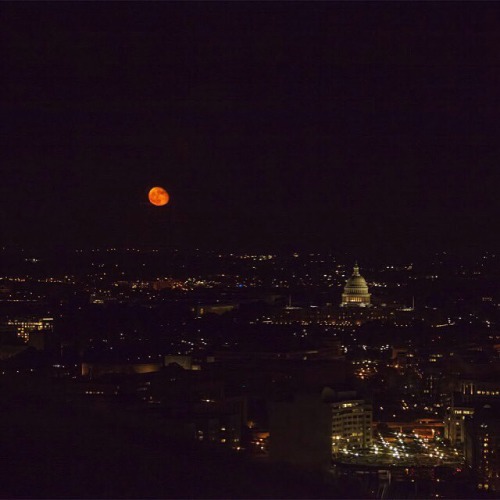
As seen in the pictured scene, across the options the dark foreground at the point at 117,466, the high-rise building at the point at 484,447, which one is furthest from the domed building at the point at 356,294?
the dark foreground at the point at 117,466

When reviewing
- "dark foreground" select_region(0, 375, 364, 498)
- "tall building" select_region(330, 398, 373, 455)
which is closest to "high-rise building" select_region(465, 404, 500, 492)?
"tall building" select_region(330, 398, 373, 455)

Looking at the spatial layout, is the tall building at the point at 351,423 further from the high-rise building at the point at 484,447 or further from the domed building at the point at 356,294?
the domed building at the point at 356,294

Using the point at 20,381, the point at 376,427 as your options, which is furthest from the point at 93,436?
the point at 376,427

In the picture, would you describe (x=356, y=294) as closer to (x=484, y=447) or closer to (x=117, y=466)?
(x=484, y=447)

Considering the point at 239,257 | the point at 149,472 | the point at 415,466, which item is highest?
the point at 239,257

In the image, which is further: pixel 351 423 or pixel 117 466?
pixel 351 423

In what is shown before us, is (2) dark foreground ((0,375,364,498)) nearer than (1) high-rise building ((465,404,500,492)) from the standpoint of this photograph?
Yes

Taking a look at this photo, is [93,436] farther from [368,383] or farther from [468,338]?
[468,338]

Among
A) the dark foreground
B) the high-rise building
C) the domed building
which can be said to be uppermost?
the domed building

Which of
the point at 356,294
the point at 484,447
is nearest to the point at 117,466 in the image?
the point at 484,447

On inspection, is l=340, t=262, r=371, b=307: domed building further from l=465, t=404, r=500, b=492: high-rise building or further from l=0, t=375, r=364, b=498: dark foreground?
l=0, t=375, r=364, b=498: dark foreground

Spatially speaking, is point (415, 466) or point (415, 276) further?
point (415, 276)
